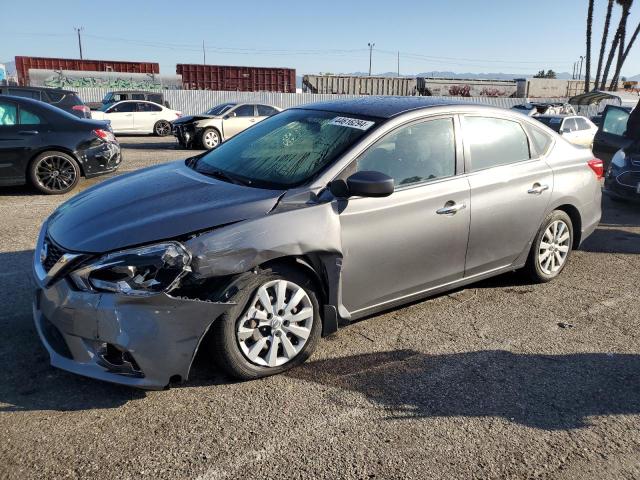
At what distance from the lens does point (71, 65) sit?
3728cm

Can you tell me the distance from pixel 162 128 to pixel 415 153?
1777 centimetres

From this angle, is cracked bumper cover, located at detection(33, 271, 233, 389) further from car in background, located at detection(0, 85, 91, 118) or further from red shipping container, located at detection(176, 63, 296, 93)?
red shipping container, located at detection(176, 63, 296, 93)

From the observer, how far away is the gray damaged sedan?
2900 mm

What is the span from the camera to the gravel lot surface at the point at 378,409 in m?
2.60

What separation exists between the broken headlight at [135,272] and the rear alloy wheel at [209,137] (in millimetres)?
13142

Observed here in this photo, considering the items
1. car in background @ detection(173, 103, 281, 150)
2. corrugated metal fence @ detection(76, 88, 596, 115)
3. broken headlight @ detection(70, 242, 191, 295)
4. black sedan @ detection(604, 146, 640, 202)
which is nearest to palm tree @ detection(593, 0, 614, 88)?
corrugated metal fence @ detection(76, 88, 596, 115)

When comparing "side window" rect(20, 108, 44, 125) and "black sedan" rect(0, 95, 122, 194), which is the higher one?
"side window" rect(20, 108, 44, 125)

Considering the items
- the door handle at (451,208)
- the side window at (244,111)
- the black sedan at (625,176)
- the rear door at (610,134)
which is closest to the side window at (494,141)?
the door handle at (451,208)

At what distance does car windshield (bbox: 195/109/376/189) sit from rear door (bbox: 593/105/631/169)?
7404mm

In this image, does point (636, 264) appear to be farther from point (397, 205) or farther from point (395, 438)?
point (395, 438)

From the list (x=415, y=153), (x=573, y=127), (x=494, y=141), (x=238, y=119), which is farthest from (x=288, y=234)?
(x=238, y=119)

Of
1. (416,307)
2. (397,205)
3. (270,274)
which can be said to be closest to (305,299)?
(270,274)

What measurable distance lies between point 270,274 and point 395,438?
111cm

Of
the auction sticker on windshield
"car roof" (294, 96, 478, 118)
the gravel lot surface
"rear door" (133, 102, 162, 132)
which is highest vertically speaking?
"car roof" (294, 96, 478, 118)
